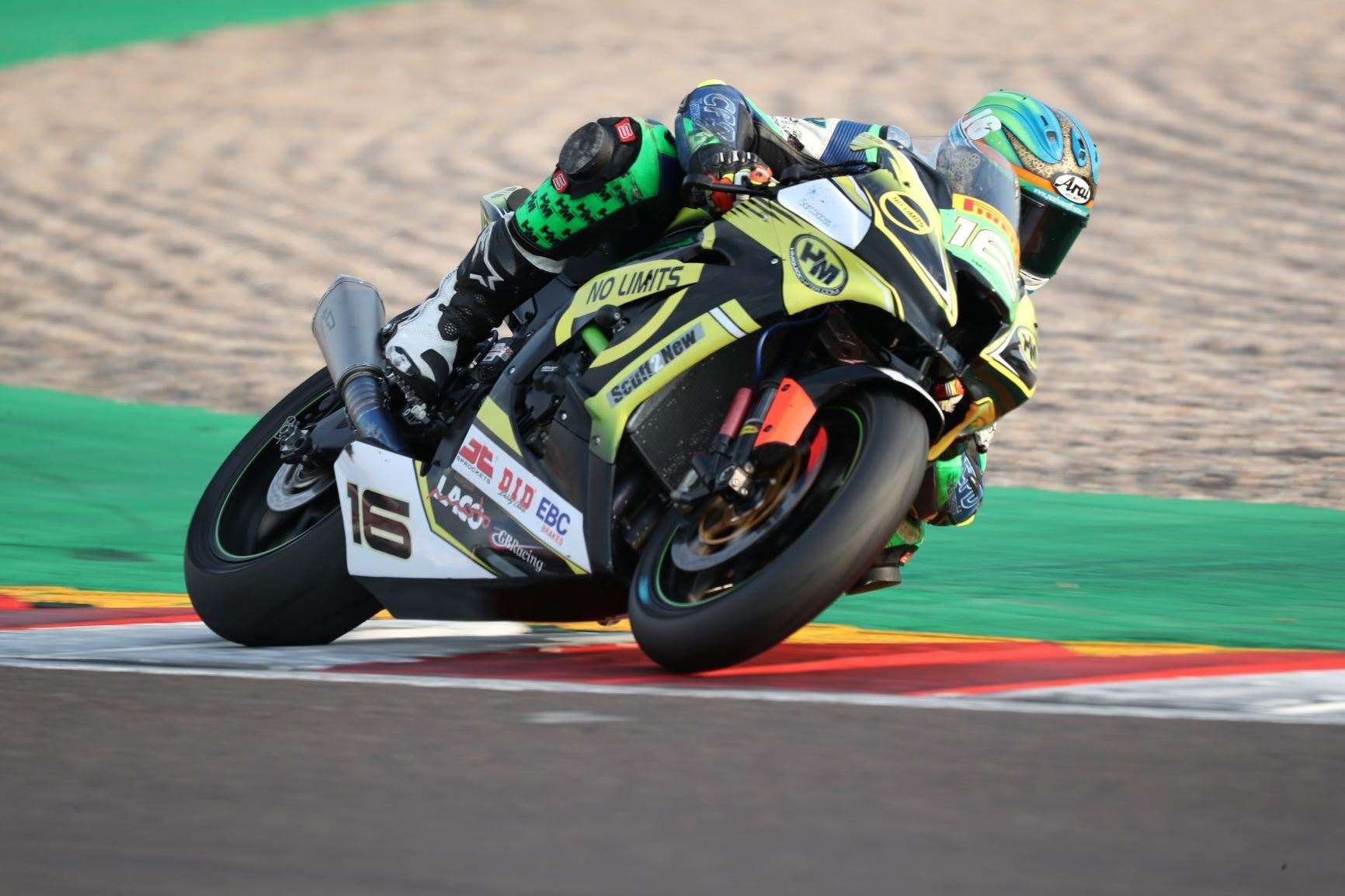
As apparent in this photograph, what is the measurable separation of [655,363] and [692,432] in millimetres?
176

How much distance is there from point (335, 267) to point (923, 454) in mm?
9056

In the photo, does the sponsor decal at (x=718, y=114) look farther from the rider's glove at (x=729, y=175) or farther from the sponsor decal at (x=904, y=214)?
the sponsor decal at (x=904, y=214)

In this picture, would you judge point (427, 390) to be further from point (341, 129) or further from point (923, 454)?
point (341, 129)

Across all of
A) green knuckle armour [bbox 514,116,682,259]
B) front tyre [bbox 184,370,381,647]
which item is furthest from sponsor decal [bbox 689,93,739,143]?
front tyre [bbox 184,370,381,647]

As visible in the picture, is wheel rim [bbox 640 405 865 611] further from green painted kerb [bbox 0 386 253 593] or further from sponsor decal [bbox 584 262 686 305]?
green painted kerb [bbox 0 386 253 593]

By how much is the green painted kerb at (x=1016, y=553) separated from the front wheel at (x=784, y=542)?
4.57 feet

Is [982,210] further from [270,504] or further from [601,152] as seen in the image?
[270,504]

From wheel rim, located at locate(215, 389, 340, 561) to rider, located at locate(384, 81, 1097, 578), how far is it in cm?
42

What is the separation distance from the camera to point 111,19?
19734mm

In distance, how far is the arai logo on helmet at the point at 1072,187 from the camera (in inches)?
198

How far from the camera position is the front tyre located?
5.21 m

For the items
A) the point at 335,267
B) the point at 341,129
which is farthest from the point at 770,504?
the point at 341,129

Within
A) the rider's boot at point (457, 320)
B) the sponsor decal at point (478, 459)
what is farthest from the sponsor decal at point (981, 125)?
the sponsor decal at point (478, 459)

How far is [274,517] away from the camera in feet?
18.3
